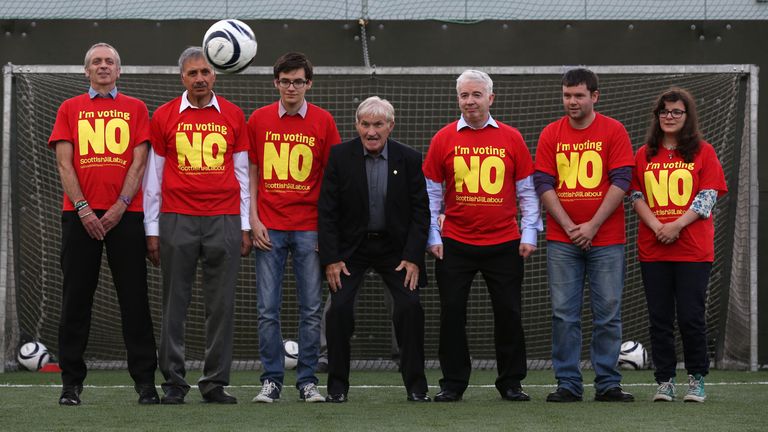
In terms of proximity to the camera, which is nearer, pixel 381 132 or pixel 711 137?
pixel 381 132

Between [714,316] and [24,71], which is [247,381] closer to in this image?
[24,71]

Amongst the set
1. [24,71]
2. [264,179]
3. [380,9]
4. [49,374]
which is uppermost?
[380,9]

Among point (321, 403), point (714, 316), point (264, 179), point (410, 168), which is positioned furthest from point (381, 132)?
point (714, 316)

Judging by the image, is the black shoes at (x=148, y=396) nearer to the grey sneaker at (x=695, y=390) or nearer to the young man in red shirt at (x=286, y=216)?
the young man in red shirt at (x=286, y=216)

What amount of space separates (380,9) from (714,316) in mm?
3532

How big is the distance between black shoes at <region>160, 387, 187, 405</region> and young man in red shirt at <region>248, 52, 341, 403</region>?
0.38 metres

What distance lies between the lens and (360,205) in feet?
20.0

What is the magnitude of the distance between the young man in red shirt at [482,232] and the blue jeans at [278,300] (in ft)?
2.13

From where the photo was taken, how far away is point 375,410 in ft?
18.5

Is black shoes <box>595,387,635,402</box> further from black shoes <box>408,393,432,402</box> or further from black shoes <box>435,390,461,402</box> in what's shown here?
black shoes <box>408,393,432,402</box>

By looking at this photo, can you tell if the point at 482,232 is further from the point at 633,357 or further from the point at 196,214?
the point at 633,357

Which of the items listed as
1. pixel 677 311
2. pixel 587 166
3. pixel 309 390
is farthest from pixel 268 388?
pixel 677 311

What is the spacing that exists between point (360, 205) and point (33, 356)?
12.3 feet

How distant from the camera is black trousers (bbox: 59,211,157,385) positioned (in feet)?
19.4
